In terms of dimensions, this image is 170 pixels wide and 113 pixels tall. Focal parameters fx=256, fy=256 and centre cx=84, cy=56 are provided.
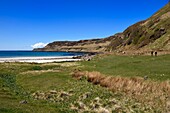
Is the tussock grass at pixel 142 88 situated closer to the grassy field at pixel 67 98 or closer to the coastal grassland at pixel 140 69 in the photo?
the grassy field at pixel 67 98

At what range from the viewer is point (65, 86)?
132ft

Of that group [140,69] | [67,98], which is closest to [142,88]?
[67,98]

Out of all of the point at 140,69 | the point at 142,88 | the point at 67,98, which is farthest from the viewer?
the point at 140,69

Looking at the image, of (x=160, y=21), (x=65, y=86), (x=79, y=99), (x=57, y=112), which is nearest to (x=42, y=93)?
(x=65, y=86)

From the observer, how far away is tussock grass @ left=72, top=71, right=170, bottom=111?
2999cm

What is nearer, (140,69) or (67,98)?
(67,98)

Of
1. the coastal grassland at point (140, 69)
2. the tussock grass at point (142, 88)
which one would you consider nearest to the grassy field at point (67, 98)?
the tussock grass at point (142, 88)

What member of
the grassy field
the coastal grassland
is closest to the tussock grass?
the grassy field

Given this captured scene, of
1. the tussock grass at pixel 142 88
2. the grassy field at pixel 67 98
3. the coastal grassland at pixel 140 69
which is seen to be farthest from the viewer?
the coastal grassland at pixel 140 69

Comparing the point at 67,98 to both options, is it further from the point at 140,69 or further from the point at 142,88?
the point at 140,69

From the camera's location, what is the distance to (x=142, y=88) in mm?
34844

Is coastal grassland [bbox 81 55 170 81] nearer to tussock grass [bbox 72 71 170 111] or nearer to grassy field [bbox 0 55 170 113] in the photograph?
grassy field [bbox 0 55 170 113]

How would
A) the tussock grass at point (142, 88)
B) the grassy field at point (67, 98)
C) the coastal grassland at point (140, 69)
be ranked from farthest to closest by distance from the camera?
the coastal grassland at point (140, 69) → the tussock grass at point (142, 88) → the grassy field at point (67, 98)

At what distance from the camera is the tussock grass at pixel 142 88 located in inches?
1181
